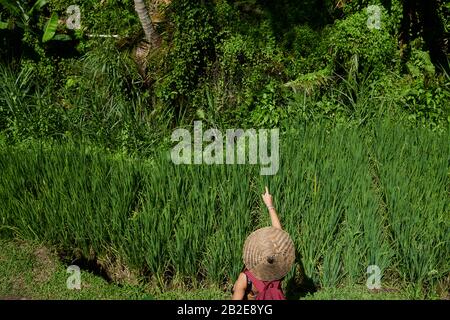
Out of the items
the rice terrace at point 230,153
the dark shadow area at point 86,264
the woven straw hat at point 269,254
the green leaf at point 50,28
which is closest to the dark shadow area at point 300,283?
the rice terrace at point 230,153

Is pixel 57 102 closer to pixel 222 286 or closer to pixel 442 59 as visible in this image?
pixel 222 286

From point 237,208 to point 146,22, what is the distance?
3.24 m

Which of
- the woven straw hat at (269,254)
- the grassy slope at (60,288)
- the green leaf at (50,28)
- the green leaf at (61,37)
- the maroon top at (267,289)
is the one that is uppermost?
the green leaf at (50,28)

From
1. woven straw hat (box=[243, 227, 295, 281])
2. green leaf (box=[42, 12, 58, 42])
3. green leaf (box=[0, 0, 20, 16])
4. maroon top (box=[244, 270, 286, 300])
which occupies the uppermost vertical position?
green leaf (box=[0, 0, 20, 16])

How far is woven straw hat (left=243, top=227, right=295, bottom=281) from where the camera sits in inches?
171

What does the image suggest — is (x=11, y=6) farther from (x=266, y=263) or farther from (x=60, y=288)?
(x=266, y=263)

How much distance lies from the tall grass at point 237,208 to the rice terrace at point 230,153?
1cm

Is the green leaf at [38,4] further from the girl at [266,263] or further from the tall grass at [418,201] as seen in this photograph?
the girl at [266,263]

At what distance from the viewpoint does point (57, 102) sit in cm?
811

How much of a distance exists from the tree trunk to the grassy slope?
3124 millimetres

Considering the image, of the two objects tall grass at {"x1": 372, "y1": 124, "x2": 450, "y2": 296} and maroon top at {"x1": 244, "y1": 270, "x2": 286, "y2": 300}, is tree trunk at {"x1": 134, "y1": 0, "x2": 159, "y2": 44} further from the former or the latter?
maroon top at {"x1": 244, "y1": 270, "x2": 286, "y2": 300}

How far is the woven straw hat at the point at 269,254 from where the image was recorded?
434 cm

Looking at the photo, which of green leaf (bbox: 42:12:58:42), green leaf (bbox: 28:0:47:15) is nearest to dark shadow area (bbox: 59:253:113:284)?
green leaf (bbox: 42:12:58:42)

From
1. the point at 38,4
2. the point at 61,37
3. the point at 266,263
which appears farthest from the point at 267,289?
the point at 38,4
